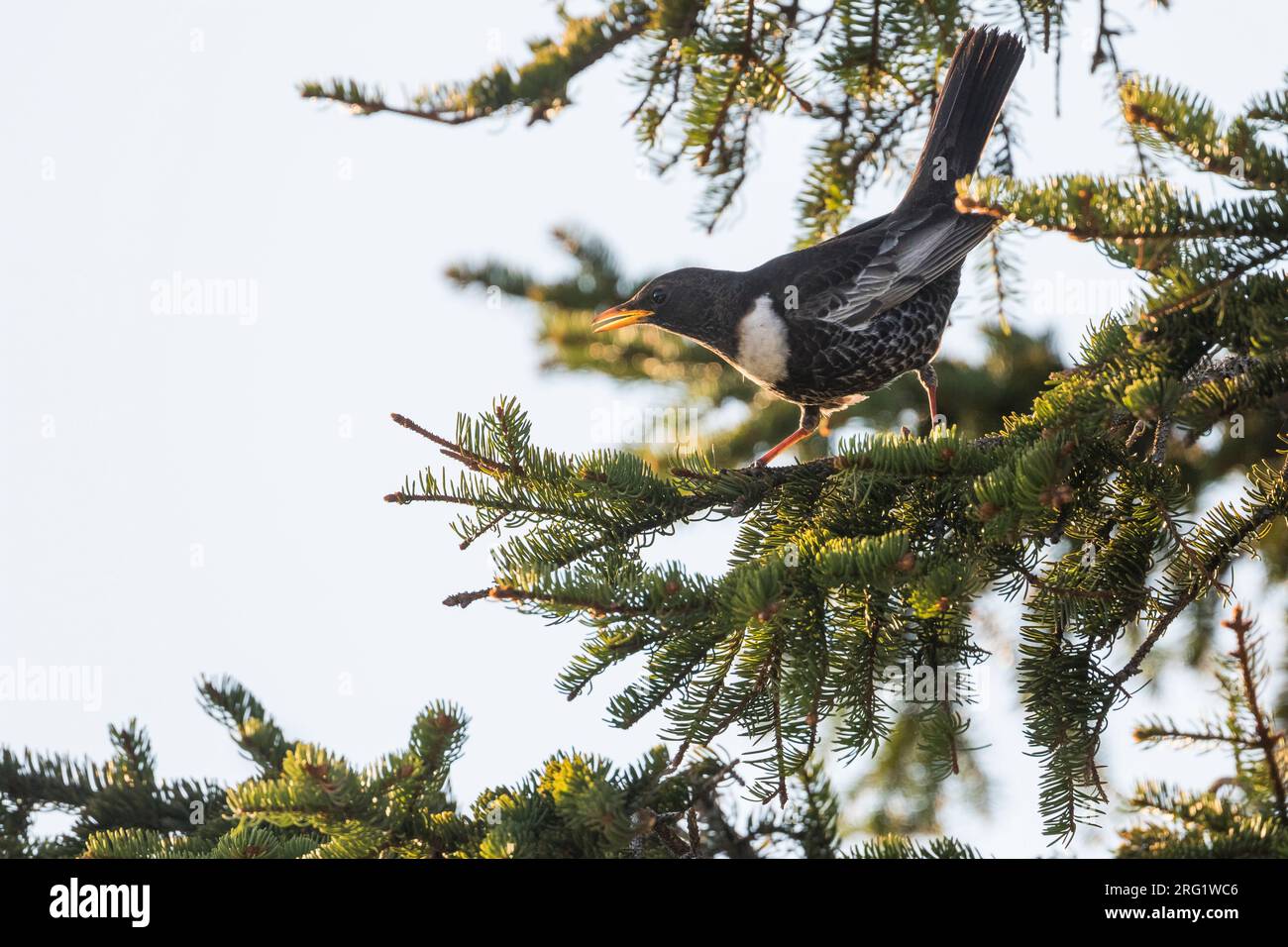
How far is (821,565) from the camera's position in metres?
2.76

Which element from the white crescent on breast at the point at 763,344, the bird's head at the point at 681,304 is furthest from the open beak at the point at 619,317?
the white crescent on breast at the point at 763,344

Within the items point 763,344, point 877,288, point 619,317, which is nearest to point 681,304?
point 619,317

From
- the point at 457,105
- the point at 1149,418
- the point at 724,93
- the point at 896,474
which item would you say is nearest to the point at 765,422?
the point at 724,93

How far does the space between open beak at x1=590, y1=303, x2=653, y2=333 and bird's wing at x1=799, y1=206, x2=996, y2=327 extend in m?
0.86

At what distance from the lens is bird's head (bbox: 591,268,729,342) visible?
5.52 meters

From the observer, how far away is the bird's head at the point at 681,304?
5516mm

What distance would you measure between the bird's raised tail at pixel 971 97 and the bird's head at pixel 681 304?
3.78 feet

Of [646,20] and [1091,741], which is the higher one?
[646,20]

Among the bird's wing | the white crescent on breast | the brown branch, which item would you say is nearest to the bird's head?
the white crescent on breast

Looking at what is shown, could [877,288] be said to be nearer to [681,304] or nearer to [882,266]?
[882,266]
